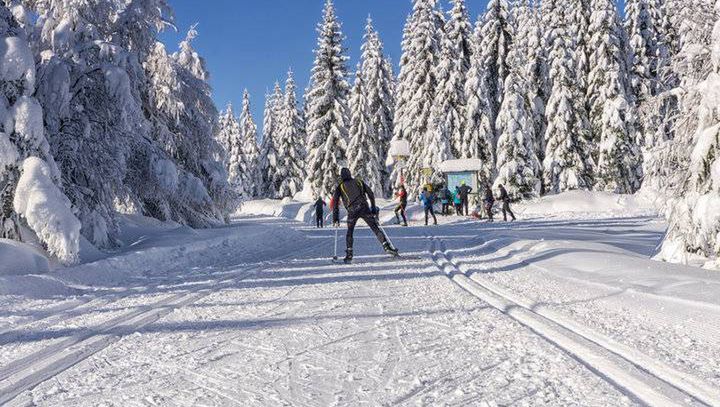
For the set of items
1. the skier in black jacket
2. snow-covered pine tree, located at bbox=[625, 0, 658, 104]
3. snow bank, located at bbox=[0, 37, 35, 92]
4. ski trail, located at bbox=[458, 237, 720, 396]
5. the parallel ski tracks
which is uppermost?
snow-covered pine tree, located at bbox=[625, 0, 658, 104]

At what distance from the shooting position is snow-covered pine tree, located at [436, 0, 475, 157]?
3666 cm

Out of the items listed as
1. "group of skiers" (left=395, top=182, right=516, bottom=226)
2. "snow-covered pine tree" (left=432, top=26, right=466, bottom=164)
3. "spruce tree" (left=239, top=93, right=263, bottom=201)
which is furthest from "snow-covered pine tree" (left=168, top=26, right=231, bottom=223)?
"spruce tree" (left=239, top=93, right=263, bottom=201)

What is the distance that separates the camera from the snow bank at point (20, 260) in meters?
7.21

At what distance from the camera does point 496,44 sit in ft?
119

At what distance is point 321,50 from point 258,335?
36517 millimetres

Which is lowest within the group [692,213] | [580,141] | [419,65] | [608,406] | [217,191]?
[608,406]

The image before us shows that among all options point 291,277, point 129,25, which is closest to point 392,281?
point 291,277

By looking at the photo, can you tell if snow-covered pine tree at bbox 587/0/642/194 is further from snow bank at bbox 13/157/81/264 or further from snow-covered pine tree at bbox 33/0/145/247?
snow bank at bbox 13/157/81/264

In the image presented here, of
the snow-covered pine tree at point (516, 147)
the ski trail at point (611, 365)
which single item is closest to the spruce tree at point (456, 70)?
the snow-covered pine tree at point (516, 147)

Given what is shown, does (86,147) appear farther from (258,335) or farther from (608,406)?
(608,406)

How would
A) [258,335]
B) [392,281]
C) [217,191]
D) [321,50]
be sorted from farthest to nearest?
1. [321,50]
2. [217,191]
3. [392,281]
4. [258,335]

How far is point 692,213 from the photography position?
8.30 m

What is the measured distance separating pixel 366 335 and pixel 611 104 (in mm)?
33497

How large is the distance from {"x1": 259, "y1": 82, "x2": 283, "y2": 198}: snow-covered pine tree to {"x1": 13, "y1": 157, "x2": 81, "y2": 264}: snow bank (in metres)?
51.5
